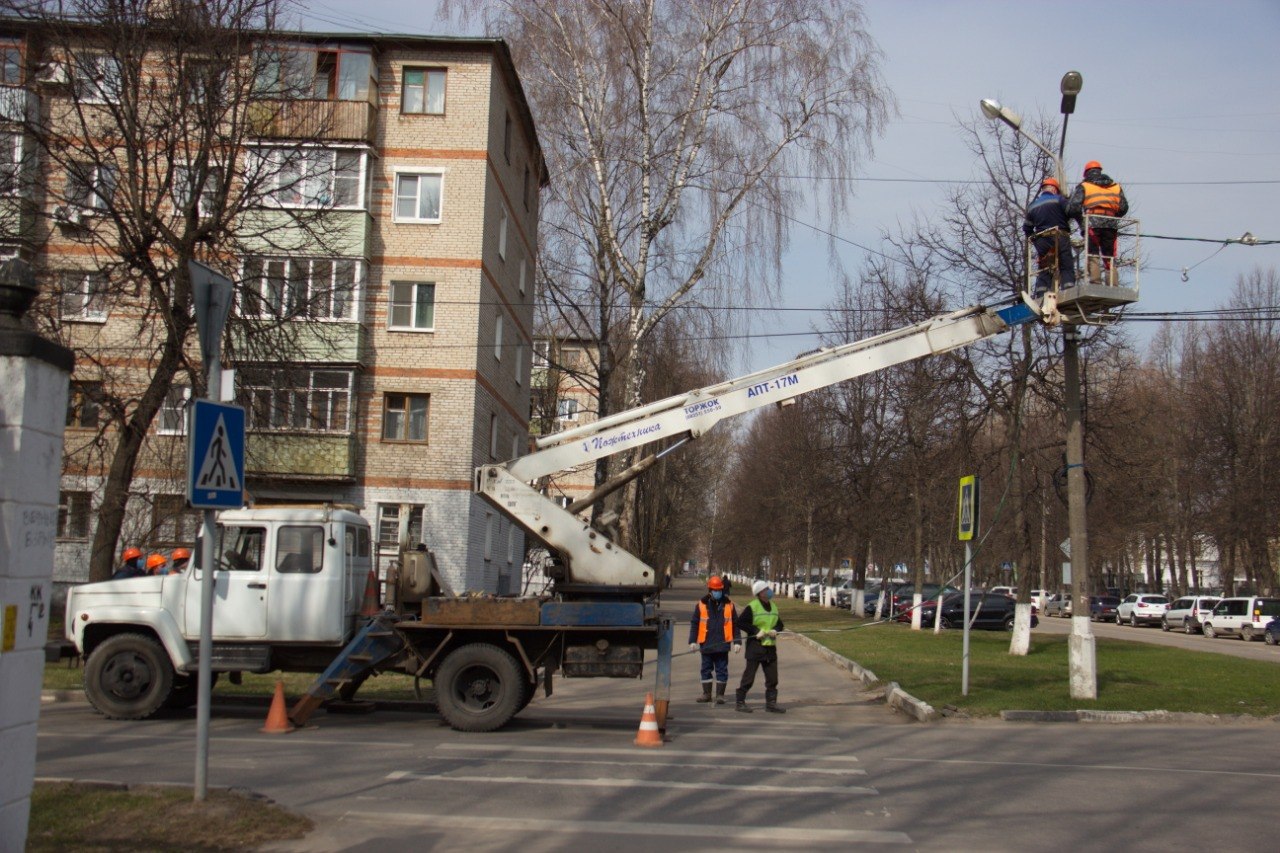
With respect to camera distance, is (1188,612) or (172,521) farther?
(1188,612)

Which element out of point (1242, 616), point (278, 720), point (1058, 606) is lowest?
point (1058, 606)

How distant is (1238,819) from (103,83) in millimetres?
18266

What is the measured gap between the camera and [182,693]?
1287cm

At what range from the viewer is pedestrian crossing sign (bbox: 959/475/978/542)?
1602cm

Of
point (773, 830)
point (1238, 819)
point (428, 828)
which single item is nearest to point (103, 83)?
point (428, 828)

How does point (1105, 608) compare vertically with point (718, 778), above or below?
below

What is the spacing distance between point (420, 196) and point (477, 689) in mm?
20877

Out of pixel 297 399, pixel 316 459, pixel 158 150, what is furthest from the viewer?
pixel 316 459

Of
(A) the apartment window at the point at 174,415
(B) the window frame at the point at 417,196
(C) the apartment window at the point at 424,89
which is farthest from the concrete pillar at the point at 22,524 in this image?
(C) the apartment window at the point at 424,89

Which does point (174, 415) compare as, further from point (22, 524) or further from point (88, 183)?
point (22, 524)

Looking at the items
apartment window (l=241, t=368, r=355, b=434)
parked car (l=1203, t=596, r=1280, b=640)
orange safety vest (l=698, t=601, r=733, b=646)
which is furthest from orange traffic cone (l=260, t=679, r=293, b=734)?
parked car (l=1203, t=596, r=1280, b=640)

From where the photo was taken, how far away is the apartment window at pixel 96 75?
17.3 meters

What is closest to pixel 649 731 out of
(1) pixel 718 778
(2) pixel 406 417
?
(1) pixel 718 778

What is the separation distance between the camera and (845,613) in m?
48.3
